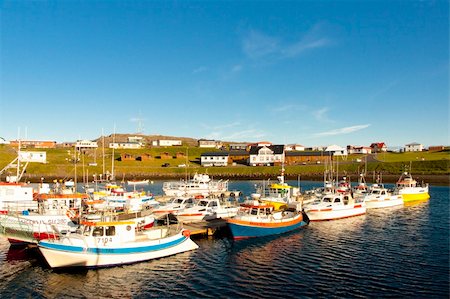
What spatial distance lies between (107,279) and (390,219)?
37561 mm

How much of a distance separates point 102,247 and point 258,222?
15.5 m

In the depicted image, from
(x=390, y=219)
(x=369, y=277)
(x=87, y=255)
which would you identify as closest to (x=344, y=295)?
(x=369, y=277)

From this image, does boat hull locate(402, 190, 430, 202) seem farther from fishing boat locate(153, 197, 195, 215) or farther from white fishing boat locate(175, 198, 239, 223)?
fishing boat locate(153, 197, 195, 215)

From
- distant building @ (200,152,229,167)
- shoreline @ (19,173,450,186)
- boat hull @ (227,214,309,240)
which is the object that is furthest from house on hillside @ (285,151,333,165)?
boat hull @ (227,214,309,240)

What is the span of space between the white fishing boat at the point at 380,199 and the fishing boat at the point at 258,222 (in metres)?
22.0

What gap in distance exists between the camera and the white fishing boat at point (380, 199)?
55.0m

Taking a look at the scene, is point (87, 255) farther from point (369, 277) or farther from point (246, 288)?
point (369, 277)

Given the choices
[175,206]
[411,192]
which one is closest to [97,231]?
[175,206]

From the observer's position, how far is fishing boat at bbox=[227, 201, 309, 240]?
1352 inches

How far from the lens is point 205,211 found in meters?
40.5

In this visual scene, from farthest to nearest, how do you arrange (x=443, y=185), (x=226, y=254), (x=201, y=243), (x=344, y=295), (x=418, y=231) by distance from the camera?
(x=443, y=185) < (x=418, y=231) < (x=201, y=243) < (x=226, y=254) < (x=344, y=295)

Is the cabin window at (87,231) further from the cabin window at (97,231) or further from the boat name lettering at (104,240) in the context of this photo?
the boat name lettering at (104,240)

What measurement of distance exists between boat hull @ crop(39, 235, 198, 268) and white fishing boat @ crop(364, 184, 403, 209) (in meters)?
38.8

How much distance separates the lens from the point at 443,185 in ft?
288
